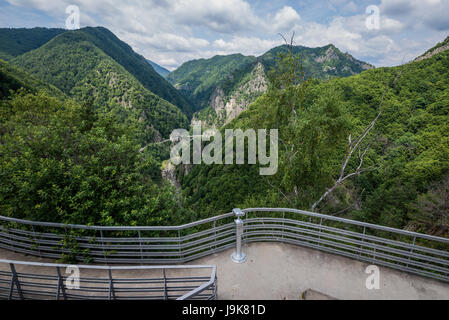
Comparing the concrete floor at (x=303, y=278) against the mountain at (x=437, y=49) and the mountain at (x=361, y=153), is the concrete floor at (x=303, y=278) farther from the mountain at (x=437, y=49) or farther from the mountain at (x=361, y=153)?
the mountain at (x=437, y=49)

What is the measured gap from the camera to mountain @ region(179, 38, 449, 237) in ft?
34.2

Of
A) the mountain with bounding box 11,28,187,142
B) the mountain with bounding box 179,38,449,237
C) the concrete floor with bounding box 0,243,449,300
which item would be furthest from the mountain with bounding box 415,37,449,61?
the mountain with bounding box 11,28,187,142

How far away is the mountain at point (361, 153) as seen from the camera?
10.4m

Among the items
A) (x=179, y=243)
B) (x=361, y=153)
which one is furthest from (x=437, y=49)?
(x=179, y=243)

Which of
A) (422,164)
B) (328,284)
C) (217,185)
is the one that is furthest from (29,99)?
(422,164)

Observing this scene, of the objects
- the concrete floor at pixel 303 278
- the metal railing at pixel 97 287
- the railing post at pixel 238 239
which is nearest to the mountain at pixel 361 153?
the concrete floor at pixel 303 278

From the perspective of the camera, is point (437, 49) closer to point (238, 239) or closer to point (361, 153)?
point (361, 153)

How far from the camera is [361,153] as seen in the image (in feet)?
47.9

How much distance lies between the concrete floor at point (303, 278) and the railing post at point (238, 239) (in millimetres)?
145

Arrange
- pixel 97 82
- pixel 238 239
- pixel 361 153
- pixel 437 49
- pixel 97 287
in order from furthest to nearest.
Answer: pixel 97 82 < pixel 437 49 < pixel 361 153 < pixel 238 239 < pixel 97 287

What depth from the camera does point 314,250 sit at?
20.2ft

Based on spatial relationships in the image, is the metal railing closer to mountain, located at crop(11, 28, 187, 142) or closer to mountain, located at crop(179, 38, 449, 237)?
mountain, located at crop(179, 38, 449, 237)

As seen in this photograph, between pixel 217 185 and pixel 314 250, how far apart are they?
43801 mm

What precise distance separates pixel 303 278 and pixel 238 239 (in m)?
1.78
